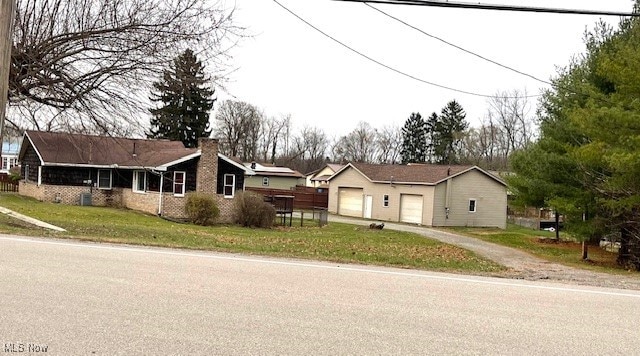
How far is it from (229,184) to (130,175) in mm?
6659

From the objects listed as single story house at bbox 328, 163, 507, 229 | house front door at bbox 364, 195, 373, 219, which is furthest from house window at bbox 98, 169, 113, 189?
house front door at bbox 364, 195, 373, 219

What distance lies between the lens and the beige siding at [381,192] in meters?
45.2

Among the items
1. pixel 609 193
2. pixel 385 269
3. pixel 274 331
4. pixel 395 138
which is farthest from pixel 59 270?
pixel 395 138

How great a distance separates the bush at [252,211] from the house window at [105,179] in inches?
380

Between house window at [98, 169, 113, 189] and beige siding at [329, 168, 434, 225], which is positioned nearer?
house window at [98, 169, 113, 189]

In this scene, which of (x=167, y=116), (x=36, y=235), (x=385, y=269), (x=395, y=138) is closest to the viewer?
(x=385, y=269)

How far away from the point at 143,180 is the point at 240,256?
83.2 ft

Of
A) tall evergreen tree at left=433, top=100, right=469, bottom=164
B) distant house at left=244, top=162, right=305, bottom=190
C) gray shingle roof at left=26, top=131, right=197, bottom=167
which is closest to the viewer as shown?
gray shingle roof at left=26, top=131, right=197, bottom=167

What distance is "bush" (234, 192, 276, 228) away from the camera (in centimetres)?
3303

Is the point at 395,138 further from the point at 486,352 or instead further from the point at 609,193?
the point at 486,352

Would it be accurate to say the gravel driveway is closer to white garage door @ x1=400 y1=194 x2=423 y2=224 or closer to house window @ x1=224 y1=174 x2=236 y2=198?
house window @ x1=224 y1=174 x2=236 y2=198

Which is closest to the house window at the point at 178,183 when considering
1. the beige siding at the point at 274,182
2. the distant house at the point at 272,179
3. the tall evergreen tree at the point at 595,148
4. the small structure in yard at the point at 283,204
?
the small structure in yard at the point at 283,204

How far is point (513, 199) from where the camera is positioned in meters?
28.9

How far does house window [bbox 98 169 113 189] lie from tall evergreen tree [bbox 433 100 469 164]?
63.5m
